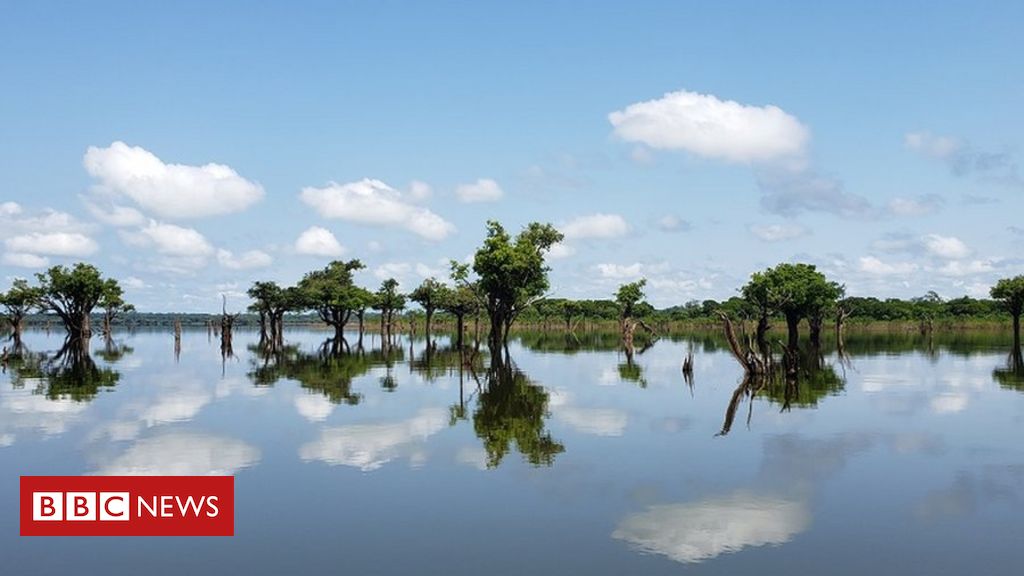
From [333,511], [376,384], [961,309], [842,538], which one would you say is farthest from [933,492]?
[961,309]

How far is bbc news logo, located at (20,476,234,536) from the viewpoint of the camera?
1325 centimetres

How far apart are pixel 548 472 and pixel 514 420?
8.01 meters

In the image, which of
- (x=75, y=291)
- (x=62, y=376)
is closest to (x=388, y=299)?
(x=75, y=291)

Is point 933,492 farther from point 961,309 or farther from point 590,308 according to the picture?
point 961,309

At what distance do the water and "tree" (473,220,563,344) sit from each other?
108ft

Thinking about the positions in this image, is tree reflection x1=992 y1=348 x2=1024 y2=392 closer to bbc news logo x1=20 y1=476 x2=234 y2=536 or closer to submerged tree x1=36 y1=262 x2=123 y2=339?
bbc news logo x1=20 y1=476 x2=234 y2=536

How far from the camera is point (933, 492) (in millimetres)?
15648

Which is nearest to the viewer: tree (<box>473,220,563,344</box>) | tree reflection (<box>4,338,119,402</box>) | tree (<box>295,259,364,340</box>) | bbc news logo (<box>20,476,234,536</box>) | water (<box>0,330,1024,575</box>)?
water (<box>0,330,1024,575</box>)

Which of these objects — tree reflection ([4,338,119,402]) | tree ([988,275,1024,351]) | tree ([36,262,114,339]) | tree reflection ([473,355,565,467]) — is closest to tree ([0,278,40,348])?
tree ([36,262,114,339])

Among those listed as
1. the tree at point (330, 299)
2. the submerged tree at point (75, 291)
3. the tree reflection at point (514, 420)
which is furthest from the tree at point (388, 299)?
the tree reflection at point (514, 420)

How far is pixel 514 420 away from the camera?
25.3 m

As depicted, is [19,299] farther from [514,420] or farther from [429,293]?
[514,420]

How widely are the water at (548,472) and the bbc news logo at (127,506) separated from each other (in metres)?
0.45

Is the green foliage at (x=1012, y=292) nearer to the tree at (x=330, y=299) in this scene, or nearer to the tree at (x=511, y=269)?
the tree at (x=511, y=269)
